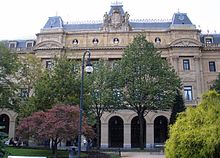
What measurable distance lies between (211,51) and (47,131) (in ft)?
118

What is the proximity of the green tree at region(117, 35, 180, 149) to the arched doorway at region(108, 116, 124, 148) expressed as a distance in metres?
12.3

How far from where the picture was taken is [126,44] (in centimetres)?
5184

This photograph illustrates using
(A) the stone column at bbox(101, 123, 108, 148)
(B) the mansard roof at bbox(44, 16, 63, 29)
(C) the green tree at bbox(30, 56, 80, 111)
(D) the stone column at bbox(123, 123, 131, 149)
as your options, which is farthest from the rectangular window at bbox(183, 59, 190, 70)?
(C) the green tree at bbox(30, 56, 80, 111)

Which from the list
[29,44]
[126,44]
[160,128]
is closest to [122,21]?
[126,44]

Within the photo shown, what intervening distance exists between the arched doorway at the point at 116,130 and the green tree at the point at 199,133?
117ft

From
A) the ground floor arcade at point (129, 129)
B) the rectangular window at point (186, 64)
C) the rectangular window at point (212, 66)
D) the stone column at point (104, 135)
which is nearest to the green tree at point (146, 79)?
the ground floor arcade at point (129, 129)

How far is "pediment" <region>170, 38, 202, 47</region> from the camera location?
50.6 metres

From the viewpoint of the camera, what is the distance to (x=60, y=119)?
2564 cm

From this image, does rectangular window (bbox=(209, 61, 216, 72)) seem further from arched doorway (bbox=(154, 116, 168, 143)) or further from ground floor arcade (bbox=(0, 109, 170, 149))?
arched doorway (bbox=(154, 116, 168, 143))

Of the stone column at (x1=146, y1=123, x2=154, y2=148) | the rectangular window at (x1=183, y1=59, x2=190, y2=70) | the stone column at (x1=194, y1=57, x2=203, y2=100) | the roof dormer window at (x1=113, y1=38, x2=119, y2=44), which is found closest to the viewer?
the stone column at (x1=146, y1=123, x2=154, y2=148)

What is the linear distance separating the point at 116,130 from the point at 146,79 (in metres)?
15.0

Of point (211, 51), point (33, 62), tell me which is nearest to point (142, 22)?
point (211, 51)

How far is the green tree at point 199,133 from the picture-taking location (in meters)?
13.7

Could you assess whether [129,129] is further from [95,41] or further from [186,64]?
[95,41]
